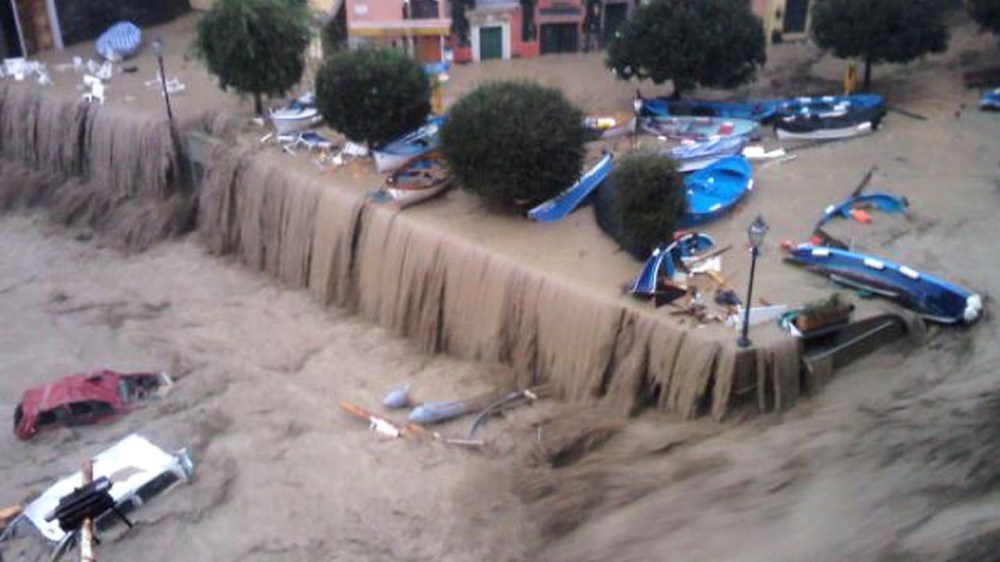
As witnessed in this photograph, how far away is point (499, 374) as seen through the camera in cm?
1856

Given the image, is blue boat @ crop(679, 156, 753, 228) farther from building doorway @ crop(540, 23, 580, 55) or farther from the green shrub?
building doorway @ crop(540, 23, 580, 55)

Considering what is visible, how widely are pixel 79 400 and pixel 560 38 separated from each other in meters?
18.5

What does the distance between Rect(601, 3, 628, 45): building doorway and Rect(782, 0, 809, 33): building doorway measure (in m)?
4.84

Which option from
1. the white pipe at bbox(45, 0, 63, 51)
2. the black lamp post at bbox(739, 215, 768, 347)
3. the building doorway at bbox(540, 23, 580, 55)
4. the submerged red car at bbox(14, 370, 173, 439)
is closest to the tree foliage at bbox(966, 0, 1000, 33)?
the building doorway at bbox(540, 23, 580, 55)

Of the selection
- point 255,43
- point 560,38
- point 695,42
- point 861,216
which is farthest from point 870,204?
point 255,43

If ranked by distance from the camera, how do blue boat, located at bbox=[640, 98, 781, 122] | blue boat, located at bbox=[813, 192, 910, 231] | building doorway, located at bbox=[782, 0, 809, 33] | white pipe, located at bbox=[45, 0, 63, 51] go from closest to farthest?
blue boat, located at bbox=[813, 192, 910, 231] < blue boat, located at bbox=[640, 98, 781, 122] < building doorway, located at bbox=[782, 0, 809, 33] < white pipe, located at bbox=[45, 0, 63, 51]

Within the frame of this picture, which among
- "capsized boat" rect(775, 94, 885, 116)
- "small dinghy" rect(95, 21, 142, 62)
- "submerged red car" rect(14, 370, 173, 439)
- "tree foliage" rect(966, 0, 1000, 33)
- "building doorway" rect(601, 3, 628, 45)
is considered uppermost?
"tree foliage" rect(966, 0, 1000, 33)

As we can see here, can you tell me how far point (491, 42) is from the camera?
98.7 feet

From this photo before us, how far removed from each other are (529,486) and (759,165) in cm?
1017

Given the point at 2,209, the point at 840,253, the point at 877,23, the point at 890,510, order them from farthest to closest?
the point at 2,209 < the point at 877,23 < the point at 840,253 < the point at 890,510

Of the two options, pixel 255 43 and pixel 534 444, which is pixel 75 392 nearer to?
pixel 534 444

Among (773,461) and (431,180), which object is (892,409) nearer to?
(773,461)

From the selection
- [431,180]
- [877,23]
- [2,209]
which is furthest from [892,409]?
[2,209]

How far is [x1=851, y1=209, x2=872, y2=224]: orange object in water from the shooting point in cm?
1917
